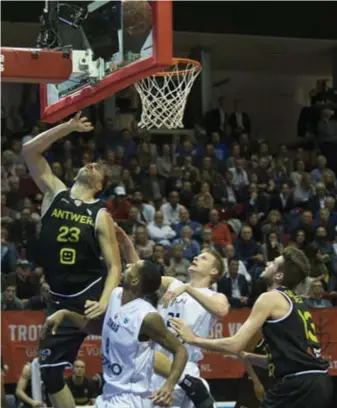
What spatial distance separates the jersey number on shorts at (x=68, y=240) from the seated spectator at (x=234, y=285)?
26.3ft

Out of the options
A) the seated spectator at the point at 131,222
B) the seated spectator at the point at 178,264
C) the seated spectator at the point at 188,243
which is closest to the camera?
the seated spectator at the point at 178,264

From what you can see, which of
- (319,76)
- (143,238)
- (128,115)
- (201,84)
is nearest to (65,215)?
(143,238)

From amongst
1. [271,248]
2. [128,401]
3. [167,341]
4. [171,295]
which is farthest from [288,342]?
[271,248]

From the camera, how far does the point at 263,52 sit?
26.0 metres

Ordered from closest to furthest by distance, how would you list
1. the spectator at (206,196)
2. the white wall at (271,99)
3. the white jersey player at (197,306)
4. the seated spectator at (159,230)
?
the white jersey player at (197,306) < the seated spectator at (159,230) < the spectator at (206,196) < the white wall at (271,99)

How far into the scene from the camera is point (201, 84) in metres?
25.0

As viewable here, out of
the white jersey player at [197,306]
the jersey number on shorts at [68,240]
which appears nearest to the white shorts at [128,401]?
the jersey number on shorts at [68,240]

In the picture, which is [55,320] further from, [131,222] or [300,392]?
[131,222]

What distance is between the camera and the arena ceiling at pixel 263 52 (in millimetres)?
24359

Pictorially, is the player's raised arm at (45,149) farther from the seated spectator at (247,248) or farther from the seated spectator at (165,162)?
the seated spectator at (165,162)

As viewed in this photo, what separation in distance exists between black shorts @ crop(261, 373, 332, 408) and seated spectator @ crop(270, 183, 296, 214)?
1252 cm

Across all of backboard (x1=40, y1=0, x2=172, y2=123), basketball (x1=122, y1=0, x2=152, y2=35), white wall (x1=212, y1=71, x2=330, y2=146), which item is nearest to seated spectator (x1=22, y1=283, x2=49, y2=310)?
backboard (x1=40, y1=0, x2=172, y2=123)

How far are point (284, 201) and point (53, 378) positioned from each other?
1278 centimetres

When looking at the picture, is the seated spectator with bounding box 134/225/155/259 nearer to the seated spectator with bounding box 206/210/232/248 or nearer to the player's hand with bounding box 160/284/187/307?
the seated spectator with bounding box 206/210/232/248
